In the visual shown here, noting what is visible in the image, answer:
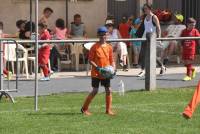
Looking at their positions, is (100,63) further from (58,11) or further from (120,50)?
(58,11)

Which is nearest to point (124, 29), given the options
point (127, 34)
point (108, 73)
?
point (127, 34)

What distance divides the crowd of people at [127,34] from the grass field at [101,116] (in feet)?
6.73

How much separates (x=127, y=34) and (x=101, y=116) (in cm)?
1149

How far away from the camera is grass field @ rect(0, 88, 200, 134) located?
12453 millimetres

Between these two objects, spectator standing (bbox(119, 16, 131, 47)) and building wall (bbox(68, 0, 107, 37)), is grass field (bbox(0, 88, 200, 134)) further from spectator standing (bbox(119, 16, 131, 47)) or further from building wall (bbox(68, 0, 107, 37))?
building wall (bbox(68, 0, 107, 37))

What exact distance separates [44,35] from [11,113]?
645 cm

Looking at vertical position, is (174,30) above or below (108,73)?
above

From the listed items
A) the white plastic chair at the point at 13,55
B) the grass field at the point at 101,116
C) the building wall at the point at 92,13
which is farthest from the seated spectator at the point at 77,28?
the grass field at the point at 101,116

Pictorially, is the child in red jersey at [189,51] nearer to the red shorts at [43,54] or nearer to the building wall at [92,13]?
the red shorts at [43,54]

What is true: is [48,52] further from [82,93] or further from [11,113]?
[11,113]

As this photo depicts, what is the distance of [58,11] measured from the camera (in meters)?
24.8

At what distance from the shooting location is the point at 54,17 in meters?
24.8

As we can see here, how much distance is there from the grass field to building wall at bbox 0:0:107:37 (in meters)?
6.73

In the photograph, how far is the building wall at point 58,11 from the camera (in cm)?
2395
